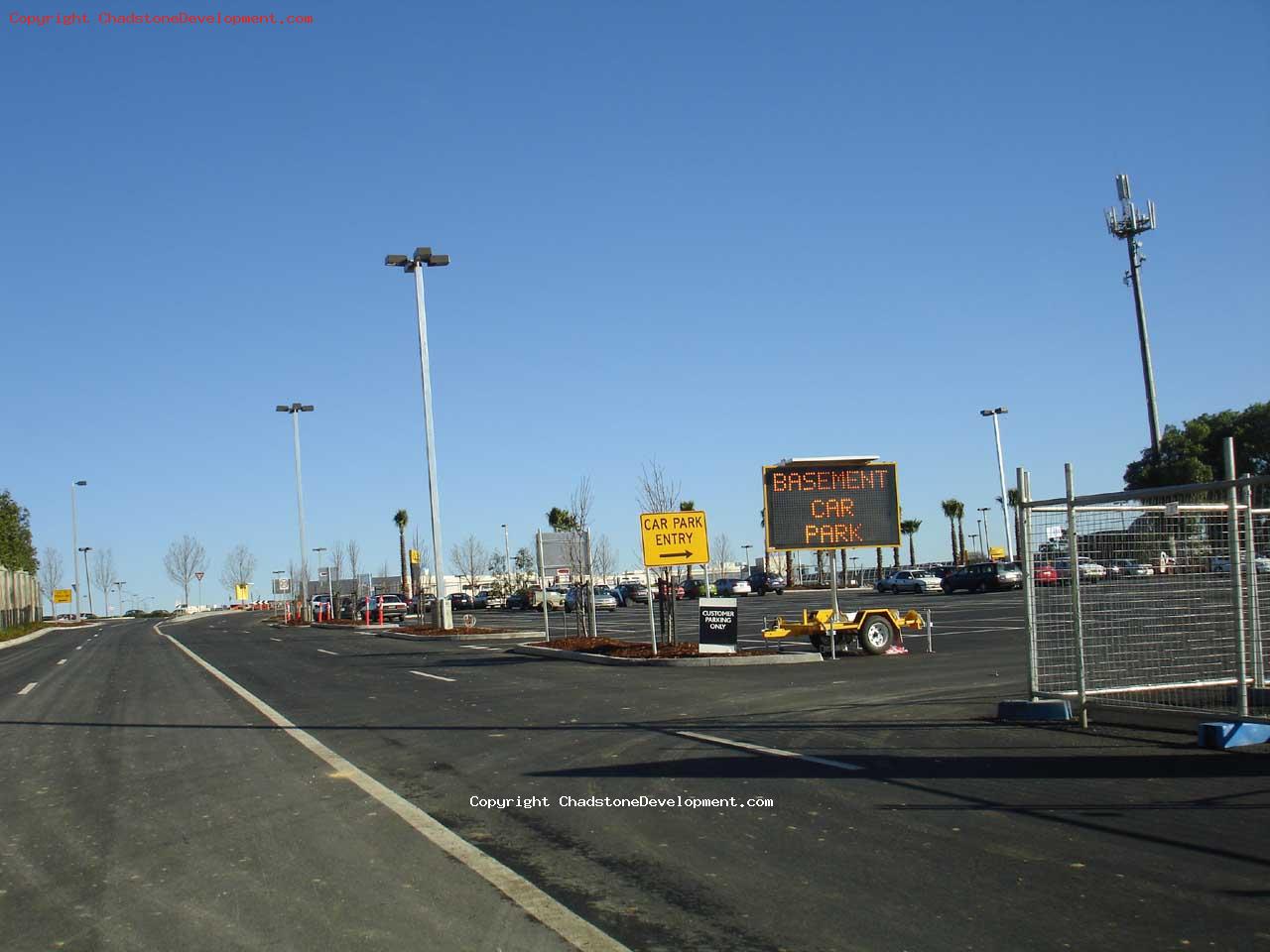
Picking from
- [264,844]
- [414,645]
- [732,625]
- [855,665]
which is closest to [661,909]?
[264,844]

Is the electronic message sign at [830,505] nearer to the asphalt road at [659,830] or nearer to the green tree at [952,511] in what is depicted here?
the asphalt road at [659,830]

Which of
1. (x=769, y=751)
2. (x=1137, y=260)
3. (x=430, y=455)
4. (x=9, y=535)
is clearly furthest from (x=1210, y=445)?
(x=9, y=535)

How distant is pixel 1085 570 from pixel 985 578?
50.7 meters

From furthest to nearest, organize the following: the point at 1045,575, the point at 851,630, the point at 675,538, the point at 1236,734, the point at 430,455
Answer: the point at 430,455, the point at 675,538, the point at 851,630, the point at 1045,575, the point at 1236,734

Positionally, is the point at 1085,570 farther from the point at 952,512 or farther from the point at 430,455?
the point at 952,512

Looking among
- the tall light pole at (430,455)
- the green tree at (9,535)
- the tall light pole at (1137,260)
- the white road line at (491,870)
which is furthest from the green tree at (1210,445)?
the green tree at (9,535)

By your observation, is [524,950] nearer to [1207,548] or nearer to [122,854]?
[122,854]

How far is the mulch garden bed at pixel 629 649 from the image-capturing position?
2273 cm

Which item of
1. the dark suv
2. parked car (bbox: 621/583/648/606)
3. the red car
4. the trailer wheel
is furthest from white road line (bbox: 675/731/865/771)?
parked car (bbox: 621/583/648/606)

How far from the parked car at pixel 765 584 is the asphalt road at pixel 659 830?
6122 centimetres

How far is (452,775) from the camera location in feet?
31.6

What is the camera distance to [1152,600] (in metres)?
10.7

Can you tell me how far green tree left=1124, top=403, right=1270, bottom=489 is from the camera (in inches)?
2215

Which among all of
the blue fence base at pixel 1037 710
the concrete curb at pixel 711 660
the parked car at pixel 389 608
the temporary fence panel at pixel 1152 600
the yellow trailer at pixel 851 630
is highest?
the temporary fence panel at pixel 1152 600
